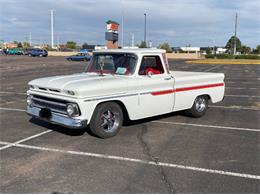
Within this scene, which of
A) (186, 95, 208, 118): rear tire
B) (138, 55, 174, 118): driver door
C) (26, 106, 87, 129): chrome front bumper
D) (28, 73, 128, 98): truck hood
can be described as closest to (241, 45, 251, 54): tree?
(186, 95, 208, 118): rear tire

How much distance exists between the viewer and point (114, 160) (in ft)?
15.4

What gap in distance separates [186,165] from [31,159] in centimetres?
248

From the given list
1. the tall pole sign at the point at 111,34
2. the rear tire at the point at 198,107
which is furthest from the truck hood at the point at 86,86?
the tall pole sign at the point at 111,34

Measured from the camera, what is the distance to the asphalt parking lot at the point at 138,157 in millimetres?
3844

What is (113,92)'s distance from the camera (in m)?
5.69

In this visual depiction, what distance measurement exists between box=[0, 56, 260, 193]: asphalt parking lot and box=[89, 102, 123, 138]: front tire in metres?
0.16

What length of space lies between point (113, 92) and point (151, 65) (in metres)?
1.47

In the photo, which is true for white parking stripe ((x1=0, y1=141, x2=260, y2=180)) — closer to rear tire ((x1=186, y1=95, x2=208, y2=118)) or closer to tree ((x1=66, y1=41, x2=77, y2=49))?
rear tire ((x1=186, y1=95, x2=208, y2=118))

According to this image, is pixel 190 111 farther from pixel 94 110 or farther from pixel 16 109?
pixel 16 109

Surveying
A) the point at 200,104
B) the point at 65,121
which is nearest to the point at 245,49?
the point at 200,104

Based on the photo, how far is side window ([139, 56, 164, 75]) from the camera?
647 centimetres

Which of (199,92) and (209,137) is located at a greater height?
(199,92)

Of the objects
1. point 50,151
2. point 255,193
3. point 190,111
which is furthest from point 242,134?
point 50,151

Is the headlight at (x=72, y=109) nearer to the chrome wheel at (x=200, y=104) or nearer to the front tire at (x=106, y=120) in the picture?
the front tire at (x=106, y=120)
